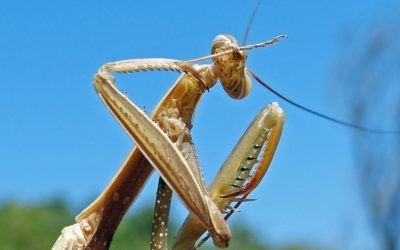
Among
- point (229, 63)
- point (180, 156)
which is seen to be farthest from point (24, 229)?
point (180, 156)

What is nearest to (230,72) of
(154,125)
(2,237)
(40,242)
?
(154,125)

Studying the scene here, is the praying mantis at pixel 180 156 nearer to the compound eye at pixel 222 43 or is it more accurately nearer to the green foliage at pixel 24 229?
the compound eye at pixel 222 43

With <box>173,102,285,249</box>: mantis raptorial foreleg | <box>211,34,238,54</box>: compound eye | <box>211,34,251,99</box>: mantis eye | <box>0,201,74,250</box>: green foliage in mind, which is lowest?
<box>173,102,285,249</box>: mantis raptorial foreleg

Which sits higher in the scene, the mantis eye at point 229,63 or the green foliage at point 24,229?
the green foliage at point 24,229

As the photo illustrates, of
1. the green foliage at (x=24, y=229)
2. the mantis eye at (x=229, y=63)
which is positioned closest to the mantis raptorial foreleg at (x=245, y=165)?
the mantis eye at (x=229, y=63)

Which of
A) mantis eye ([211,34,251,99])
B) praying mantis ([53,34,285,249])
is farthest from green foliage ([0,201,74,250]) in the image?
mantis eye ([211,34,251,99])

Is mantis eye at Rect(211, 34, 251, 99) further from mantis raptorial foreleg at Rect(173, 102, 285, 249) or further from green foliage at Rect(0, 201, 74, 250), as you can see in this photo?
green foliage at Rect(0, 201, 74, 250)

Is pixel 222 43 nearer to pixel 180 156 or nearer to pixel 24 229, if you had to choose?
pixel 180 156

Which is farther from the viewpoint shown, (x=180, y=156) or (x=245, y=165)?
(x=245, y=165)
